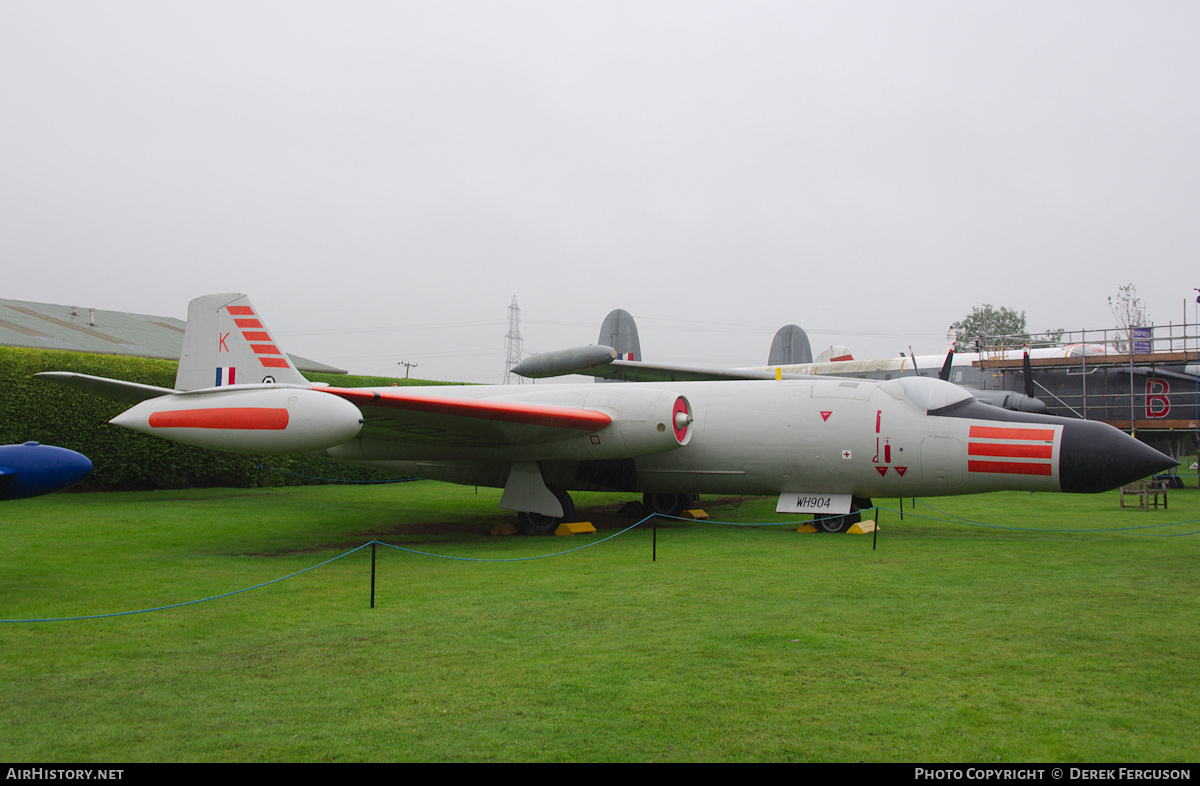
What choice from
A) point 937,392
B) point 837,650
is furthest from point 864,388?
point 837,650

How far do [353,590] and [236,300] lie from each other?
7.04 m

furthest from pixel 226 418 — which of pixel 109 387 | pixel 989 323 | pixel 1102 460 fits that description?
pixel 989 323

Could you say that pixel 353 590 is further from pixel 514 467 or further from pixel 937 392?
pixel 937 392

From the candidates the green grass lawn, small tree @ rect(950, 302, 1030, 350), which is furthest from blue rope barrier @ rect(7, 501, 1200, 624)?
small tree @ rect(950, 302, 1030, 350)

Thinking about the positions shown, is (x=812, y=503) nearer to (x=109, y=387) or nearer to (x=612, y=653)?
(x=612, y=653)

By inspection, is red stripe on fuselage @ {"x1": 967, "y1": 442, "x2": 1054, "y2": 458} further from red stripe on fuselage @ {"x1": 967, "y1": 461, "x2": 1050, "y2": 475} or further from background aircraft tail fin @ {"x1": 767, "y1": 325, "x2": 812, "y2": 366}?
background aircraft tail fin @ {"x1": 767, "y1": 325, "x2": 812, "y2": 366}

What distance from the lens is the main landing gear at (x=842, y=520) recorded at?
1117 cm

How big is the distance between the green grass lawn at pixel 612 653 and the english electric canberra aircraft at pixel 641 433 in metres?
1.15

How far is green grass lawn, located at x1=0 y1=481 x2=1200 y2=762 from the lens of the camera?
12.1 ft

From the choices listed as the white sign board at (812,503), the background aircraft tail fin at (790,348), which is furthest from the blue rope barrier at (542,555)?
the background aircraft tail fin at (790,348)

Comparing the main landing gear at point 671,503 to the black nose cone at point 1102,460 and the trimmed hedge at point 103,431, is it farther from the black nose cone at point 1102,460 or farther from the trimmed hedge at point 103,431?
the trimmed hedge at point 103,431

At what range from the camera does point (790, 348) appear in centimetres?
2527

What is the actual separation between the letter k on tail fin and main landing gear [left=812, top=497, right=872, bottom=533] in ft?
27.6
